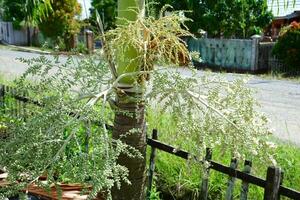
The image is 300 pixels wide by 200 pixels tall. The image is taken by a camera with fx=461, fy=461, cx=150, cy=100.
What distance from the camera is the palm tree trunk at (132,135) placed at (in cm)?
188

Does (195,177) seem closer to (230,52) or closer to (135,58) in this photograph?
(135,58)

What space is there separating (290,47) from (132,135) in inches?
539

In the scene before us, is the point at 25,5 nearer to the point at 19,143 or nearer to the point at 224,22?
the point at 19,143

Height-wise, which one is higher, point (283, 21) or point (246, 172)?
point (283, 21)

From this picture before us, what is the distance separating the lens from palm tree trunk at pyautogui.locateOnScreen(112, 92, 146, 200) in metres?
1.88

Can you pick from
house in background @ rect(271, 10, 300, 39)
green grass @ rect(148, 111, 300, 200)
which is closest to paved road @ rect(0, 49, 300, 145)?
green grass @ rect(148, 111, 300, 200)

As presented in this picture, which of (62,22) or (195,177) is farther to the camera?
(62,22)

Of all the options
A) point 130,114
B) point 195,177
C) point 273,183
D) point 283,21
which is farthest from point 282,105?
point 283,21

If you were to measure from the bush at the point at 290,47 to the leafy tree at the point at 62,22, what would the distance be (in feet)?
43.2

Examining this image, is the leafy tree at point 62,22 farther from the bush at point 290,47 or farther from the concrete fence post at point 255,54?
the bush at point 290,47

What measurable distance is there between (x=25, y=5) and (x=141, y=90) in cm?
256

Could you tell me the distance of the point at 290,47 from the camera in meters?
14.7

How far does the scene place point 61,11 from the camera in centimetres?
2533

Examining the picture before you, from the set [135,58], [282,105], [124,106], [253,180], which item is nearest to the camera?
[135,58]
